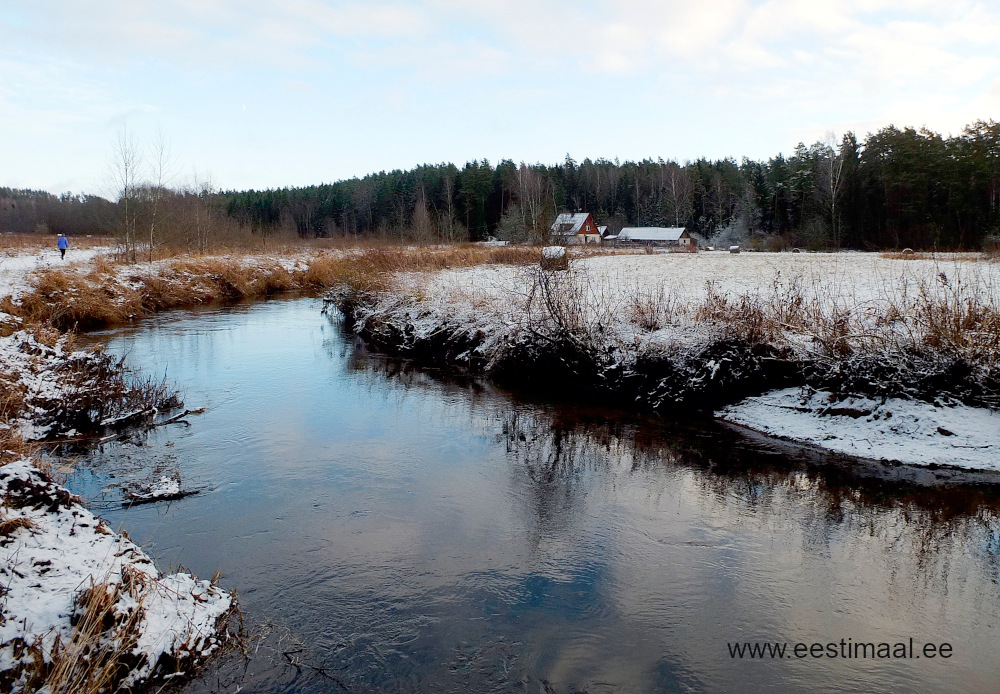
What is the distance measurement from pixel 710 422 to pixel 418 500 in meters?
5.54

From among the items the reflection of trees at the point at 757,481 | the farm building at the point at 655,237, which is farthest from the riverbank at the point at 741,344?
the farm building at the point at 655,237

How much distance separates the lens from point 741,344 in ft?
35.2

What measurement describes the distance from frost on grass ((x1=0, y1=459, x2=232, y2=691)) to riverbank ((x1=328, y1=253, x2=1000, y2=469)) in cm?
845

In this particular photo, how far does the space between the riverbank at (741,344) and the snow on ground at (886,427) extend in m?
0.03

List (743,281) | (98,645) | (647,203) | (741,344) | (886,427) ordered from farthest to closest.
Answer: (647,203), (743,281), (741,344), (886,427), (98,645)

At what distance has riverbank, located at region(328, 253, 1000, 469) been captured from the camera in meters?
8.84

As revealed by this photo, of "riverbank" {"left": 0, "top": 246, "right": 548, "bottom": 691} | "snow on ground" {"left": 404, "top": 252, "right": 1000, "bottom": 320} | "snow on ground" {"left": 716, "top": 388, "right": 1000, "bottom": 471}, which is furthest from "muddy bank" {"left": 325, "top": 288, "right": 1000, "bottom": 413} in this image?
"riverbank" {"left": 0, "top": 246, "right": 548, "bottom": 691}

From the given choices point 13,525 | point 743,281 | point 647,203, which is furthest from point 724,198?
point 13,525

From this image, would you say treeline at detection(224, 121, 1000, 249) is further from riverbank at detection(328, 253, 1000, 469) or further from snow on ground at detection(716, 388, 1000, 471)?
snow on ground at detection(716, 388, 1000, 471)

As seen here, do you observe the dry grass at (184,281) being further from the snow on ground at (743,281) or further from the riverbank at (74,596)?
the riverbank at (74,596)

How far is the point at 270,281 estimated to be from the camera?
30547 millimetres

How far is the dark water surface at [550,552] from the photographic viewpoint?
441 cm

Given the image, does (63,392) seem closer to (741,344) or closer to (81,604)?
(81,604)

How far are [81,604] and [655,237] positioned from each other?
2451 inches
